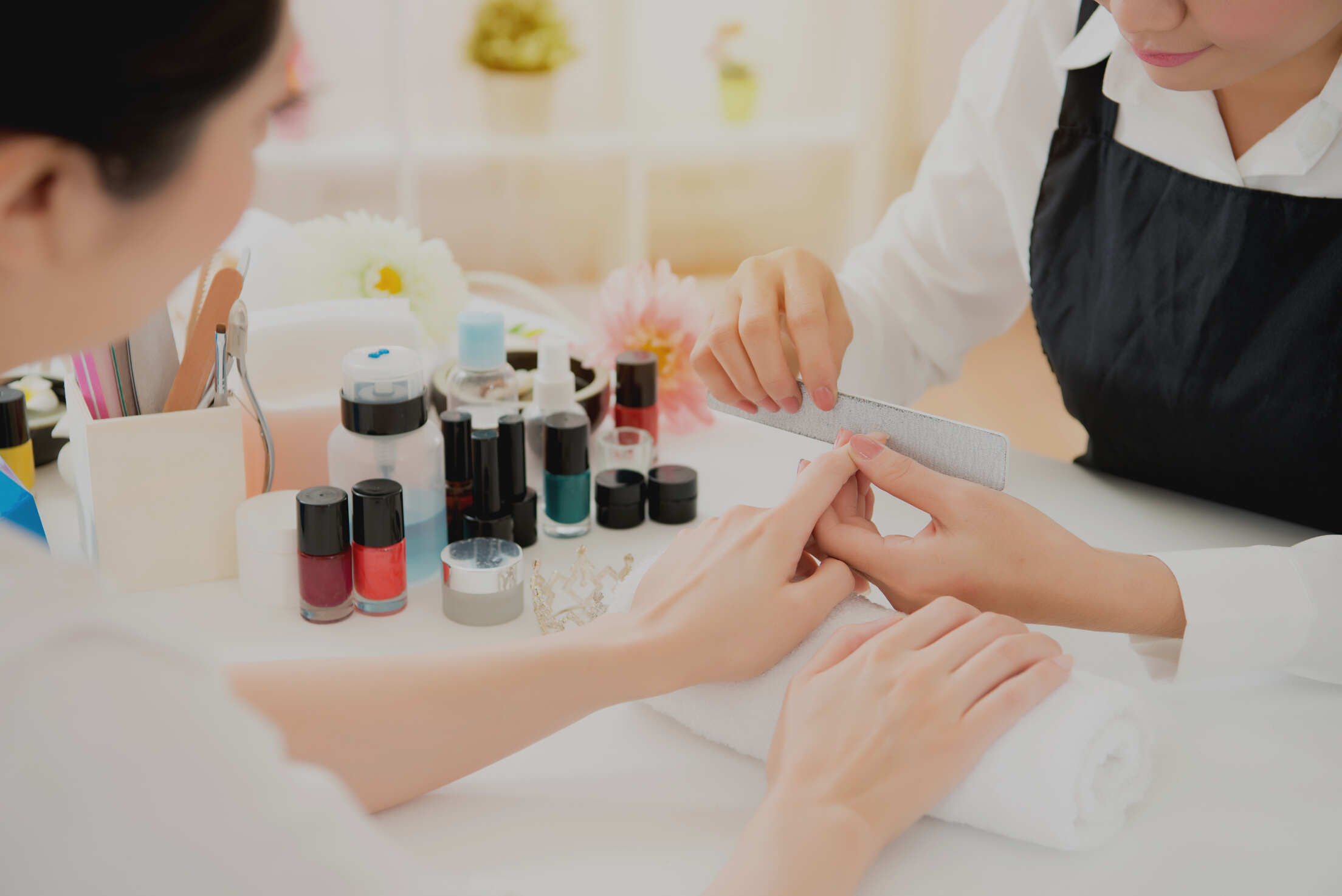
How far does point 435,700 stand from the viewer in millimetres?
705

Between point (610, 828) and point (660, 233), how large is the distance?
3197mm

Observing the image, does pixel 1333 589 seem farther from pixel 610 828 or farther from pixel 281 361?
pixel 281 361

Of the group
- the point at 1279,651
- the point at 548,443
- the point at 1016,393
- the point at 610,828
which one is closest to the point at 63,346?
the point at 610,828

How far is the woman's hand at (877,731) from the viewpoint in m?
0.60

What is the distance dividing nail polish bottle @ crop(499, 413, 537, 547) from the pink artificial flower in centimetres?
23

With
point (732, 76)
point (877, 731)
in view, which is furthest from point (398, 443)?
point (732, 76)

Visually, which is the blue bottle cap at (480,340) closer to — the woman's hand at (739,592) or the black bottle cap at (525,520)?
the black bottle cap at (525,520)

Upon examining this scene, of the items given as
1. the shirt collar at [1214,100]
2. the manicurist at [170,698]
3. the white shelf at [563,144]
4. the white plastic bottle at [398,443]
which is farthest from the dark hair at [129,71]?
the white shelf at [563,144]

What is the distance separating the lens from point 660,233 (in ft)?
12.2

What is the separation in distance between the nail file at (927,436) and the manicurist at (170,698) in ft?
0.65

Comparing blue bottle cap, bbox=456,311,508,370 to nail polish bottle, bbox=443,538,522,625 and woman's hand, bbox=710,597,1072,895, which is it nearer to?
nail polish bottle, bbox=443,538,522,625

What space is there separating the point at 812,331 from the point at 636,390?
0.78 ft

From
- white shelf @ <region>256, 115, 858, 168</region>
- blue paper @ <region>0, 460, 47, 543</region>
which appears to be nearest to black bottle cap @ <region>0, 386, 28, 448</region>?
blue paper @ <region>0, 460, 47, 543</region>

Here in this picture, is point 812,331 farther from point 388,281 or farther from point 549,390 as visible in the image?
point 388,281
